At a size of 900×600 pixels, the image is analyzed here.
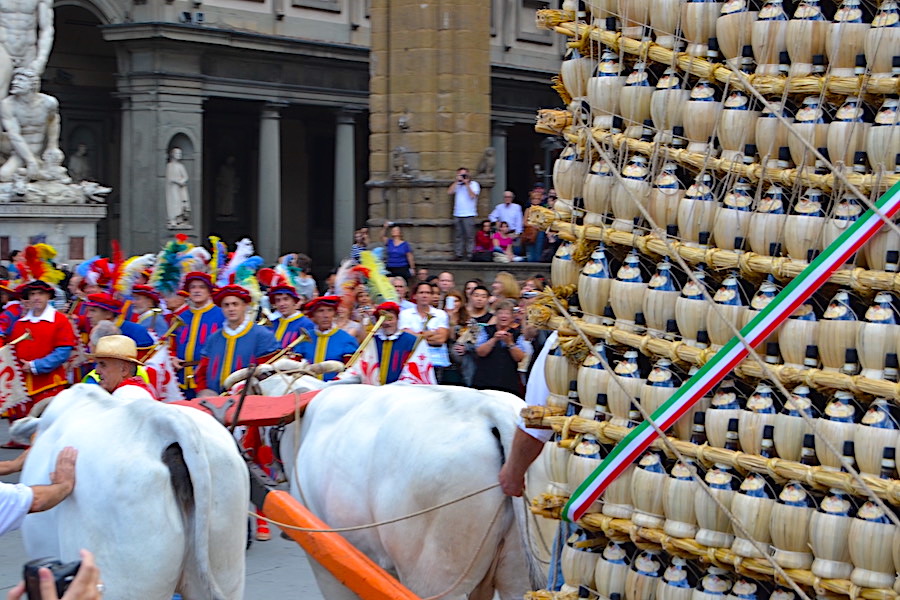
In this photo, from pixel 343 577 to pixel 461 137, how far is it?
59.8ft

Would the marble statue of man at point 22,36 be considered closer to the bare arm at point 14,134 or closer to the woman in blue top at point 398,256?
the bare arm at point 14,134

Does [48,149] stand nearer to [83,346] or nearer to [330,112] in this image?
[83,346]

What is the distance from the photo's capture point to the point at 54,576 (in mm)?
2992

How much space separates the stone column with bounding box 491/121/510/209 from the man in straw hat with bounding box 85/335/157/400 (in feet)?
99.2

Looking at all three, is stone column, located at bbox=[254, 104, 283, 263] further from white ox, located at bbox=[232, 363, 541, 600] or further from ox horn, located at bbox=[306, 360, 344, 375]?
white ox, located at bbox=[232, 363, 541, 600]

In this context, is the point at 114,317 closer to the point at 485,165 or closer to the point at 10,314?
the point at 10,314

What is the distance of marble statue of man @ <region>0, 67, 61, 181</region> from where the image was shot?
66.4 ft

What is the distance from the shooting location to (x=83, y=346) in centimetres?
1390

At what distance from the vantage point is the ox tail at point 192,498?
5.69m

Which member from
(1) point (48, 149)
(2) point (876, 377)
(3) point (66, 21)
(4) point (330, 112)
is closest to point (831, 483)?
(2) point (876, 377)

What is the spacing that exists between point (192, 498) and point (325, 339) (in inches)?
210

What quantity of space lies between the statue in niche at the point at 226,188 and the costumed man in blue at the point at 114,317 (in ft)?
78.1

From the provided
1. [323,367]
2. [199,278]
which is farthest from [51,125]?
[323,367]

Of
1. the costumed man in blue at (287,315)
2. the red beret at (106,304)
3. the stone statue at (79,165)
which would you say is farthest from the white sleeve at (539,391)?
the stone statue at (79,165)
